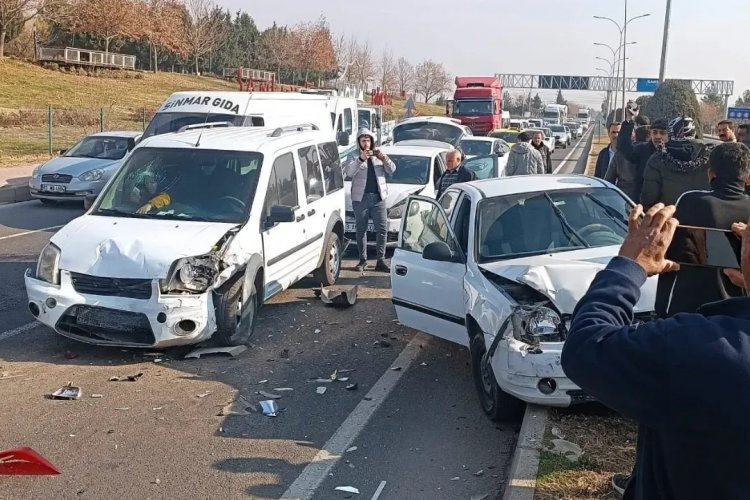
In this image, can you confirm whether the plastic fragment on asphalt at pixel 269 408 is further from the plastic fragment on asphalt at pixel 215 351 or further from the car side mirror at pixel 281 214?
the car side mirror at pixel 281 214

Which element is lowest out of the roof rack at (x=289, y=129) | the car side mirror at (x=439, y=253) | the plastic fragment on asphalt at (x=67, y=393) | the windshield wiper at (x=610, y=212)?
the plastic fragment on asphalt at (x=67, y=393)

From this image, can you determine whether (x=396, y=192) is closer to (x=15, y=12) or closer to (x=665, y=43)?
(x=665, y=43)

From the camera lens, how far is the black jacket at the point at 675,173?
22.3ft

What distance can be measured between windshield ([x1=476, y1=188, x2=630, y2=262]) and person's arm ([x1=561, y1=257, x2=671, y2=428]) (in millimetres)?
4309

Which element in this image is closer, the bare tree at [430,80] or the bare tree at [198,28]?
the bare tree at [198,28]

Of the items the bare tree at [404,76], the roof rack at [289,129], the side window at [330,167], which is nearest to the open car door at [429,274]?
the roof rack at [289,129]

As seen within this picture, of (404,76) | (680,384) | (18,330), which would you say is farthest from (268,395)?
(404,76)

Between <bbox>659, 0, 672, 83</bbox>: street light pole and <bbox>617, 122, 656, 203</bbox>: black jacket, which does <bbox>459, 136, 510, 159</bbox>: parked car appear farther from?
<bbox>659, 0, 672, 83</bbox>: street light pole

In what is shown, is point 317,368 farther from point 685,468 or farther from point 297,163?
point 685,468

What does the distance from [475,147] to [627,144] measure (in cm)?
1054

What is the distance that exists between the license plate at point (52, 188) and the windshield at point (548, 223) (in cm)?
1180

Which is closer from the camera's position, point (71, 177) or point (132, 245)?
point (132, 245)

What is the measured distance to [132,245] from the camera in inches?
271

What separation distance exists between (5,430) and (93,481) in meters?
1.08
